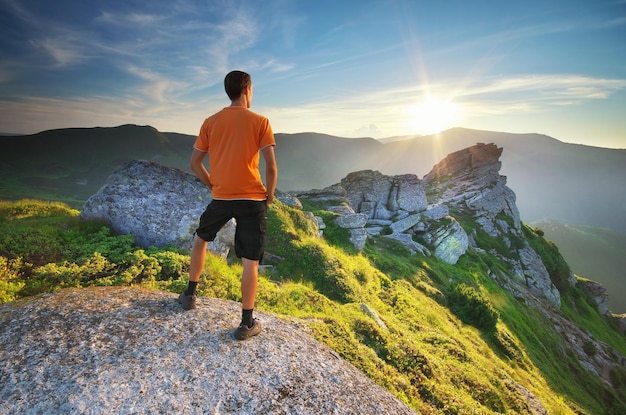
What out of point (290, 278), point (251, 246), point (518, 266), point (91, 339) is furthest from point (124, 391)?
point (518, 266)

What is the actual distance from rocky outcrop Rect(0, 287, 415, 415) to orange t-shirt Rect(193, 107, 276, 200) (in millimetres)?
2713

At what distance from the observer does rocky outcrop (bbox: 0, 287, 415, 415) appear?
4.11 m

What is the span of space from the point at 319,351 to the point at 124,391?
370 centimetres

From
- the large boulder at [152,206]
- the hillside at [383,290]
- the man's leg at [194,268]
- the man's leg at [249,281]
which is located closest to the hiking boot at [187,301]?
the man's leg at [194,268]

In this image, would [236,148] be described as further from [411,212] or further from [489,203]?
[489,203]

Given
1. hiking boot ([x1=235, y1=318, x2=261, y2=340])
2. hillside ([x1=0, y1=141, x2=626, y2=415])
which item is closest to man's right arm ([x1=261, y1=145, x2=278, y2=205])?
hiking boot ([x1=235, y1=318, x2=261, y2=340])

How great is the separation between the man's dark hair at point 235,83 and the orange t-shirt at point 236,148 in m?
0.33

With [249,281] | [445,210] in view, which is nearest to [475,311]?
[249,281]

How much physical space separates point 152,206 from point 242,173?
320 inches

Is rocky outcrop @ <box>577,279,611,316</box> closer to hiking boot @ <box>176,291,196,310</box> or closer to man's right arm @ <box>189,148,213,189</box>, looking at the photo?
hiking boot @ <box>176,291,196,310</box>

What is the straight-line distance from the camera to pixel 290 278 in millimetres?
14297

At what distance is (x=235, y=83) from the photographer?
5.65 metres

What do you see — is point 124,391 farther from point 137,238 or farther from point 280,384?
point 137,238

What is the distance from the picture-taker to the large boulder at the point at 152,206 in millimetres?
11516
